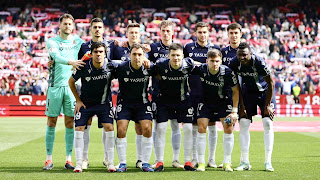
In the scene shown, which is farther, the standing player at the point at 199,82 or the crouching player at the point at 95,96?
the standing player at the point at 199,82

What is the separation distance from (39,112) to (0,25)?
12.0 m

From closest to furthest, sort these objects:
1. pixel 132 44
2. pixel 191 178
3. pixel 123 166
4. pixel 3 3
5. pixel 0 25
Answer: pixel 191 178 < pixel 123 166 < pixel 132 44 < pixel 0 25 < pixel 3 3

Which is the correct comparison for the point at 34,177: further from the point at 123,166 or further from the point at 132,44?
the point at 132,44

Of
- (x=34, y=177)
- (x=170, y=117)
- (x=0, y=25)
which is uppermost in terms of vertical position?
(x=0, y=25)

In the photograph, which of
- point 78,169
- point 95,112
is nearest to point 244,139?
point 95,112

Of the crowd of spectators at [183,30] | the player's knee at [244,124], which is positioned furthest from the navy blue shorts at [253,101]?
the crowd of spectators at [183,30]

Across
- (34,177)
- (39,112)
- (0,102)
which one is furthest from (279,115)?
(34,177)

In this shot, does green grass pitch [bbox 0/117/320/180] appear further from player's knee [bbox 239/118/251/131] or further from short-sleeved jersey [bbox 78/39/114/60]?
short-sleeved jersey [bbox 78/39/114/60]

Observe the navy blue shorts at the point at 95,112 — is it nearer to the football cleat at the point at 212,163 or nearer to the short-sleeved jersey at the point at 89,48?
the short-sleeved jersey at the point at 89,48

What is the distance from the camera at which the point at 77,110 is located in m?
9.23

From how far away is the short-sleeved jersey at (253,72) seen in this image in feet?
29.7

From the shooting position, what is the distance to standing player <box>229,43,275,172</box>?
906cm

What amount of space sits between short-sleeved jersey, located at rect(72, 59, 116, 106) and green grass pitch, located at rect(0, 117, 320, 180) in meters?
1.24

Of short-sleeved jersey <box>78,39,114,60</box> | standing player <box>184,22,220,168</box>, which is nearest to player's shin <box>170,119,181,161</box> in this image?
standing player <box>184,22,220,168</box>
